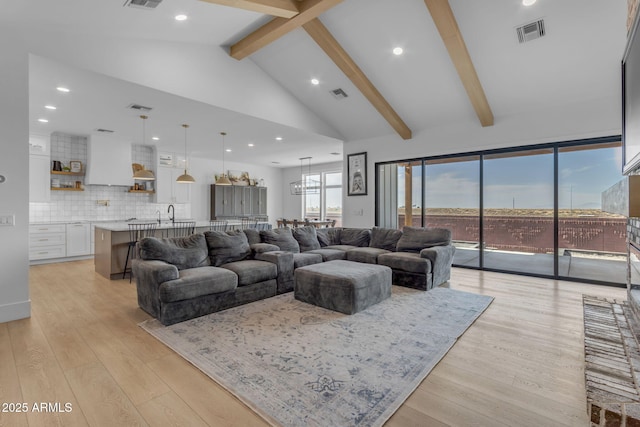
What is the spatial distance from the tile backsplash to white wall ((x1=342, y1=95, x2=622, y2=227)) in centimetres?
504

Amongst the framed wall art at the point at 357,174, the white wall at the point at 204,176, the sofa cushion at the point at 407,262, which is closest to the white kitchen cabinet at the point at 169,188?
the white wall at the point at 204,176

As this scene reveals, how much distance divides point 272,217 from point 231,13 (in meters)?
8.03

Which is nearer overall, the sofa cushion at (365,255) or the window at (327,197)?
the sofa cushion at (365,255)

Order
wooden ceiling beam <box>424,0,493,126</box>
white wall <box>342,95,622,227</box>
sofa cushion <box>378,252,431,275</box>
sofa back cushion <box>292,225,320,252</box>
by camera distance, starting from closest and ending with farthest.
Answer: wooden ceiling beam <box>424,0,493,126</box> < sofa cushion <box>378,252,431,275</box> < white wall <box>342,95,622,227</box> < sofa back cushion <box>292,225,320,252</box>

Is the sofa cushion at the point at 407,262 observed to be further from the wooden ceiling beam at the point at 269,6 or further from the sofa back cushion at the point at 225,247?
the wooden ceiling beam at the point at 269,6

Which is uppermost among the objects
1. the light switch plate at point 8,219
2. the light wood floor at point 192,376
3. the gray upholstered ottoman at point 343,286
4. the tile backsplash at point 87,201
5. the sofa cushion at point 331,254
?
the tile backsplash at point 87,201

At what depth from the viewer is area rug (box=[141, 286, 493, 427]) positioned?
1848mm

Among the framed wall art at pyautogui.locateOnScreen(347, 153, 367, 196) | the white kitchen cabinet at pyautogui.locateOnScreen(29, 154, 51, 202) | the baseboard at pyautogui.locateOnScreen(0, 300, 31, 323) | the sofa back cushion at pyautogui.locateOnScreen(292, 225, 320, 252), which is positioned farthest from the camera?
the framed wall art at pyautogui.locateOnScreen(347, 153, 367, 196)

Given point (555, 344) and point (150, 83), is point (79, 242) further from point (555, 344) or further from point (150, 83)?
point (555, 344)

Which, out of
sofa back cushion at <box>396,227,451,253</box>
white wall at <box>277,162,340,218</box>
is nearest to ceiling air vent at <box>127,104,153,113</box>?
sofa back cushion at <box>396,227,451,253</box>

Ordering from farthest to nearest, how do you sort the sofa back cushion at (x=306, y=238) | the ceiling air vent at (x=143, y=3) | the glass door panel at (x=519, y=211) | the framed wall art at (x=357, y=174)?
1. the framed wall art at (x=357, y=174)
2. the sofa back cushion at (x=306, y=238)
3. the glass door panel at (x=519, y=211)
4. the ceiling air vent at (x=143, y=3)

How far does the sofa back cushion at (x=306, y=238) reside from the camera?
5.29 m

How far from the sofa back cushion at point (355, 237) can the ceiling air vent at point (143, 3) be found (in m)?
4.32

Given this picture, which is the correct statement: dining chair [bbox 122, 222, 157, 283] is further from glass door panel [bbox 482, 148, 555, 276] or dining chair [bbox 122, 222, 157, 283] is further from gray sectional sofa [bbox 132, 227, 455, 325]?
glass door panel [bbox 482, 148, 555, 276]
